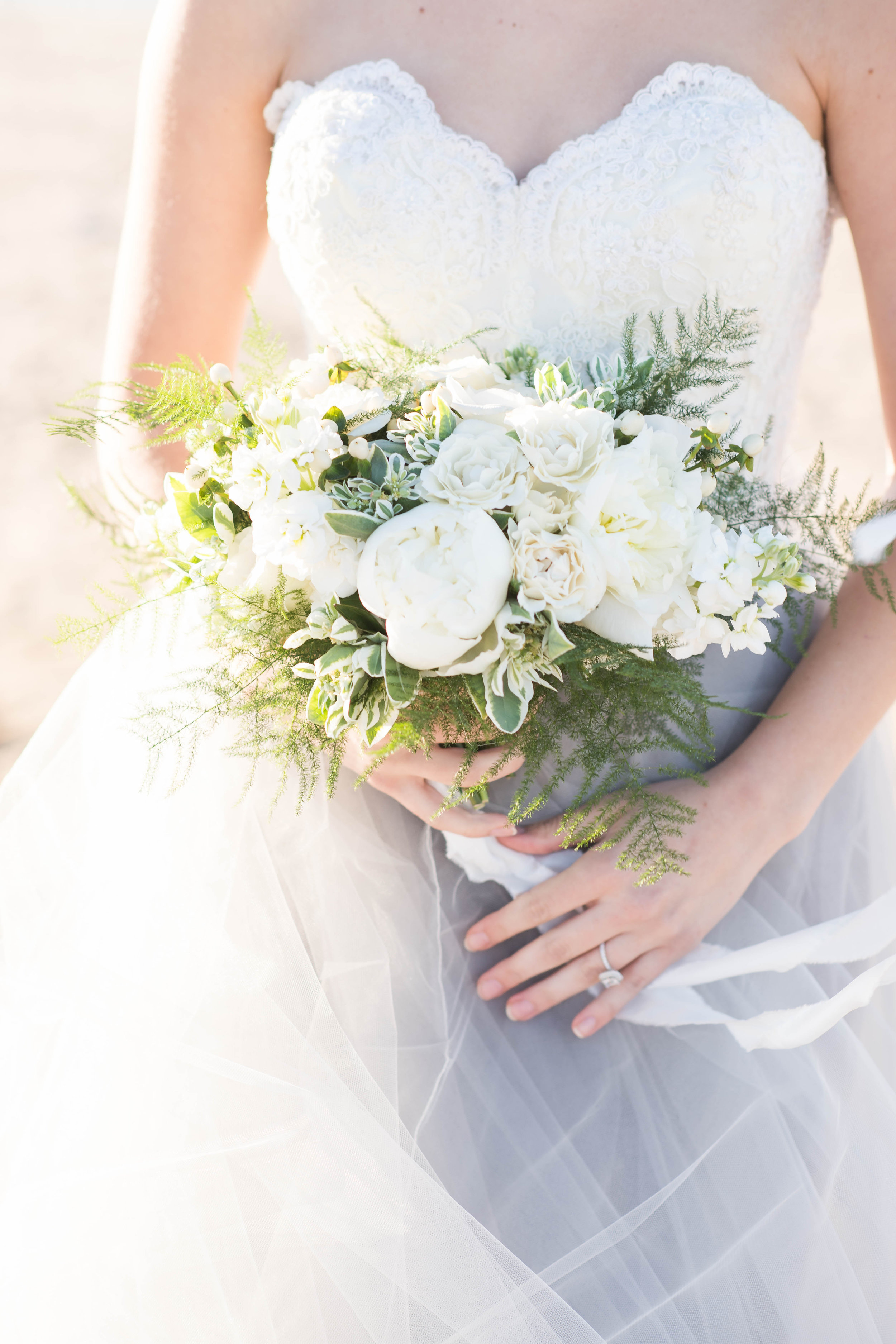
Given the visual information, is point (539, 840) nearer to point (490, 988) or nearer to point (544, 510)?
point (490, 988)

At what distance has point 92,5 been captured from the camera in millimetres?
12273

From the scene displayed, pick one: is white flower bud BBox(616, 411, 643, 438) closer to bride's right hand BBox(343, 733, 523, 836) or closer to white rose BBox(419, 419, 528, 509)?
white rose BBox(419, 419, 528, 509)

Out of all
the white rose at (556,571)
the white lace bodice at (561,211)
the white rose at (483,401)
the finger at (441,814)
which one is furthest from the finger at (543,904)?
the white lace bodice at (561,211)

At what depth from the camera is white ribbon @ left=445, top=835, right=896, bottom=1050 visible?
3.81 feet

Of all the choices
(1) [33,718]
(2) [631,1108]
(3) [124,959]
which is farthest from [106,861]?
(1) [33,718]

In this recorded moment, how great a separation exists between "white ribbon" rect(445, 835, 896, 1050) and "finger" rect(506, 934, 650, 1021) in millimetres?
41

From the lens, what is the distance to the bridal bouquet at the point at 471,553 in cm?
89

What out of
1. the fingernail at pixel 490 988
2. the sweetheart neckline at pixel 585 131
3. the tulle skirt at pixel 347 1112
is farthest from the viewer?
the sweetheart neckline at pixel 585 131

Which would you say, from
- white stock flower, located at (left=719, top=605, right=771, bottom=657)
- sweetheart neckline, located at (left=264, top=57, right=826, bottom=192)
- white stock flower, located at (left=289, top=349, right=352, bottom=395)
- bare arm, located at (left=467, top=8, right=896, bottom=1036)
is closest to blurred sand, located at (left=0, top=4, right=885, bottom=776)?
bare arm, located at (left=467, top=8, right=896, bottom=1036)

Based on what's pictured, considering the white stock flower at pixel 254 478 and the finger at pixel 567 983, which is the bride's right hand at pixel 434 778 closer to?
the finger at pixel 567 983

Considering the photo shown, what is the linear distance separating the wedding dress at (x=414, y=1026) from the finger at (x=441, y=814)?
0.28 ft

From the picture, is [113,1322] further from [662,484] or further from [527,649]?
[662,484]

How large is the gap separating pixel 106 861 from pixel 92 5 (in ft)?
49.8

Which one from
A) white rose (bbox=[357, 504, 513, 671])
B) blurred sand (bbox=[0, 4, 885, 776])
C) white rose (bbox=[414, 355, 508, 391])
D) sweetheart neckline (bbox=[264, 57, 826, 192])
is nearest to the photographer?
white rose (bbox=[357, 504, 513, 671])
